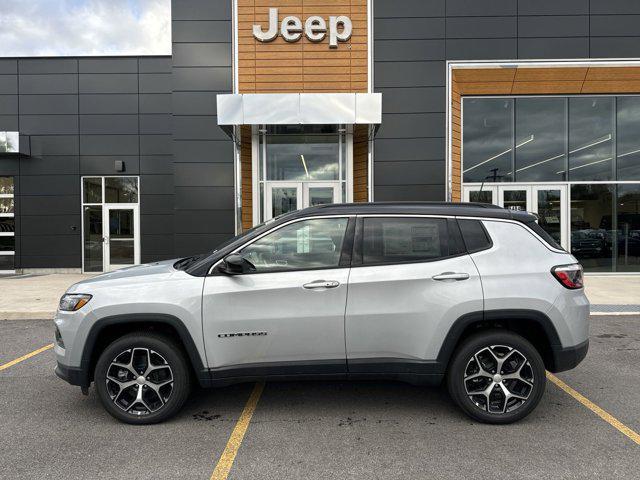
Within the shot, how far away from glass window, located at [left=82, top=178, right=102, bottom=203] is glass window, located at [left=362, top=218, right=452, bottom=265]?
13409 mm

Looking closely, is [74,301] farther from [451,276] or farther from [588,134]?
[588,134]

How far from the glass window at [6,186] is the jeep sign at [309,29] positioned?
990cm

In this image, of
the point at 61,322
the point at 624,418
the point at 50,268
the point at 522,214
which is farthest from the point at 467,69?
the point at 50,268

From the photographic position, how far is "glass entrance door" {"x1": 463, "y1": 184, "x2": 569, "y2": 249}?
491 inches

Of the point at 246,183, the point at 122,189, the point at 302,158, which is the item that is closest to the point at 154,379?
the point at 246,183

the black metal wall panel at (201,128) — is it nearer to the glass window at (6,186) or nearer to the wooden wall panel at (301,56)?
the wooden wall panel at (301,56)

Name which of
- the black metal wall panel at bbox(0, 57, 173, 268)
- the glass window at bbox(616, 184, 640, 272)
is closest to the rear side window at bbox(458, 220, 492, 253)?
the glass window at bbox(616, 184, 640, 272)

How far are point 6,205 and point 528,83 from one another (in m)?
17.0

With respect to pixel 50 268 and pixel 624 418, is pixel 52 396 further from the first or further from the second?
pixel 50 268

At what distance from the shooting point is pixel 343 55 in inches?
448

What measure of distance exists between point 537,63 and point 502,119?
1651 millimetres

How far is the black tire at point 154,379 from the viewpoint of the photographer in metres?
3.56

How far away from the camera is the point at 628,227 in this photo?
1251 centimetres

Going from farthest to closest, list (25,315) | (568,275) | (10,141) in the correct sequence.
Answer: (10,141) < (25,315) < (568,275)
